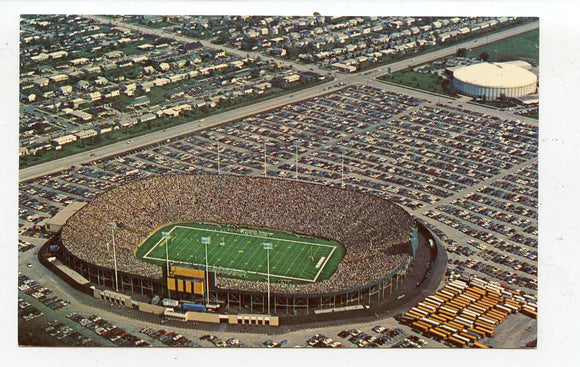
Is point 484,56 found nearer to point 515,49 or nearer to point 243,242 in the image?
point 515,49

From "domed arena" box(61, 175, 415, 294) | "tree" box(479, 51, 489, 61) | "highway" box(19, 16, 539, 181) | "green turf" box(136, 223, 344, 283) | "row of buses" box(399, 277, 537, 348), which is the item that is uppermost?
"tree" box(479, 51, 489, 61)

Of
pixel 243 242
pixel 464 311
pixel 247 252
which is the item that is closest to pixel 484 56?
pixel 243 242

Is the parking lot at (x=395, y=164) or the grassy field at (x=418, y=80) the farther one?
the grassy field at (x=418, y=80)

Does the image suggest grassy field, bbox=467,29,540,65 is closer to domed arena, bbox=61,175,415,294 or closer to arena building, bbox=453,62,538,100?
arena building, bbox=453,62,538,100

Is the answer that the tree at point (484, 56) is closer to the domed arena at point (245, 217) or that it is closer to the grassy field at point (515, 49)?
the grassy field at point (515, 49)

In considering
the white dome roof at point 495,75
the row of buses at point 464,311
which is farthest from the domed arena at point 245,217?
the white dome roof at point 495,75

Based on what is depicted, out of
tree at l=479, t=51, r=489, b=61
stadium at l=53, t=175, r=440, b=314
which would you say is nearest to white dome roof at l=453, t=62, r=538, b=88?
tree at l=479, t=51, r=489, b=61
